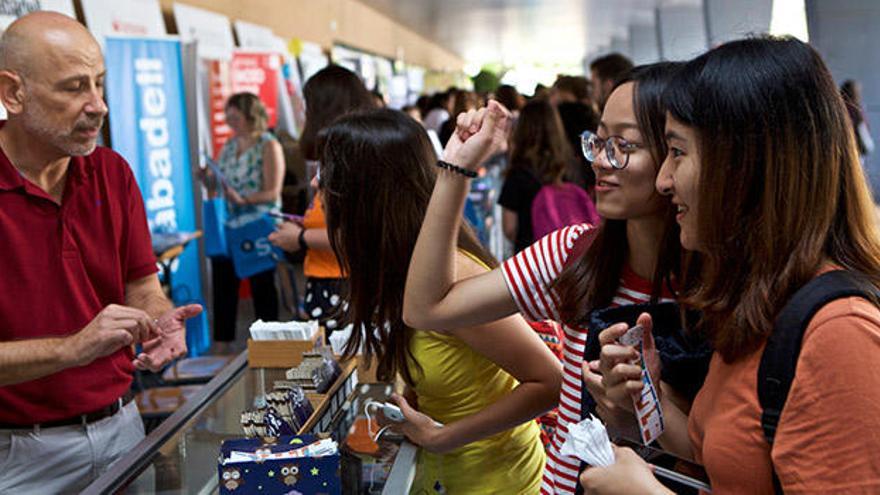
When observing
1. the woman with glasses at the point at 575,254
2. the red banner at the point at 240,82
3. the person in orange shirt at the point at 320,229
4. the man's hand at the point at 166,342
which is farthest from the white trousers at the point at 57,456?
the red banner at the point at 240,82

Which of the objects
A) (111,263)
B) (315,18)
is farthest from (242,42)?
(111,263)

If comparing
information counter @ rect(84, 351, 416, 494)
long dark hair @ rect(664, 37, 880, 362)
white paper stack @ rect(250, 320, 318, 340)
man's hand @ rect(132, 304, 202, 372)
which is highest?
long dark hair @ rect(664, 37, 880, 362)

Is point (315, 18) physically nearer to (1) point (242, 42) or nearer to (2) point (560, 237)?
(1) point (242, 42)

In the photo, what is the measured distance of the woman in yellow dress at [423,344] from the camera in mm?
2051

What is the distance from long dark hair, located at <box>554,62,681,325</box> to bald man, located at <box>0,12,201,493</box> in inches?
43.0

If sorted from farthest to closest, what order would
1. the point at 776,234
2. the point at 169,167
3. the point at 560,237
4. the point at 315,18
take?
1. the point at 315,18
2. the point at 169,167
3. the point at 560,237
4. the point at 776,234

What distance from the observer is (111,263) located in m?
2.60

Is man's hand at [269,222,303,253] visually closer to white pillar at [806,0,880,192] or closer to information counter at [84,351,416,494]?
information counter at [84,351,416,494]

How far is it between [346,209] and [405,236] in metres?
0.15

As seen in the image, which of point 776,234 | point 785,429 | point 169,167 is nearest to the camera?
point 785,429

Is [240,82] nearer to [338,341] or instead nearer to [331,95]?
[331,95]

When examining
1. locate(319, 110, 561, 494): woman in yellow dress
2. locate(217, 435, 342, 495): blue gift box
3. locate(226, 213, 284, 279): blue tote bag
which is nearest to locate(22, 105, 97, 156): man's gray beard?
locate(319, 110, 561, 494): woman in yellow dress

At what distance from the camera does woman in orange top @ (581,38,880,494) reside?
110 centimetres

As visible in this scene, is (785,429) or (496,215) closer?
(785,429)
